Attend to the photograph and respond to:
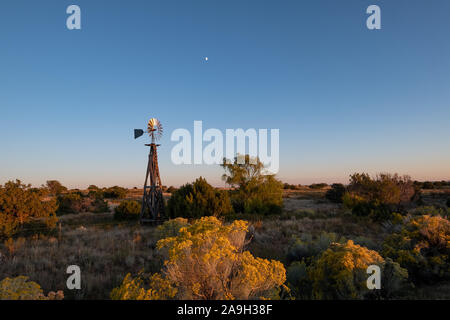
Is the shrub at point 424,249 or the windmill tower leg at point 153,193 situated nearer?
the shrub at point 424,249

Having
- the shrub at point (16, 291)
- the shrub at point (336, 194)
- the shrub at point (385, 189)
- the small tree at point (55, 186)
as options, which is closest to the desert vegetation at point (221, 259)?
the shrub at point (16, 291)

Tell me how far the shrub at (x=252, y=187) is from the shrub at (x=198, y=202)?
4169 millimetres

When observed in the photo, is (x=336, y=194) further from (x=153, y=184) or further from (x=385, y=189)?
(x=153, y=184)

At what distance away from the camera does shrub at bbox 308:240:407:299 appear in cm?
429

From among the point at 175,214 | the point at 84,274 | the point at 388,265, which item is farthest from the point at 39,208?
the point at 388,265

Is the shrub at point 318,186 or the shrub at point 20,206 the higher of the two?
the shrub at point 20,206

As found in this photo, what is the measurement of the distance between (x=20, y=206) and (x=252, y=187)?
17.5 meters

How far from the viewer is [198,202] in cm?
1548

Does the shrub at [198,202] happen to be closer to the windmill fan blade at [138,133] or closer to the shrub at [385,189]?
the windmill fan blade at [138,133]

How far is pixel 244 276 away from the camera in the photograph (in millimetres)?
3451

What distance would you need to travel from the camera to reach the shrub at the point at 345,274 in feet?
14.1

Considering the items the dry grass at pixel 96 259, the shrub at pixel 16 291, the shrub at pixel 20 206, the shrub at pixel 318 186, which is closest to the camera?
the shrub at pixel 16 291

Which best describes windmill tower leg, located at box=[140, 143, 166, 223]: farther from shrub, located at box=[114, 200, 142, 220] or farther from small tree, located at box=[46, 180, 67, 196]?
small tree, located at box=[46, 180, 67, 196]
